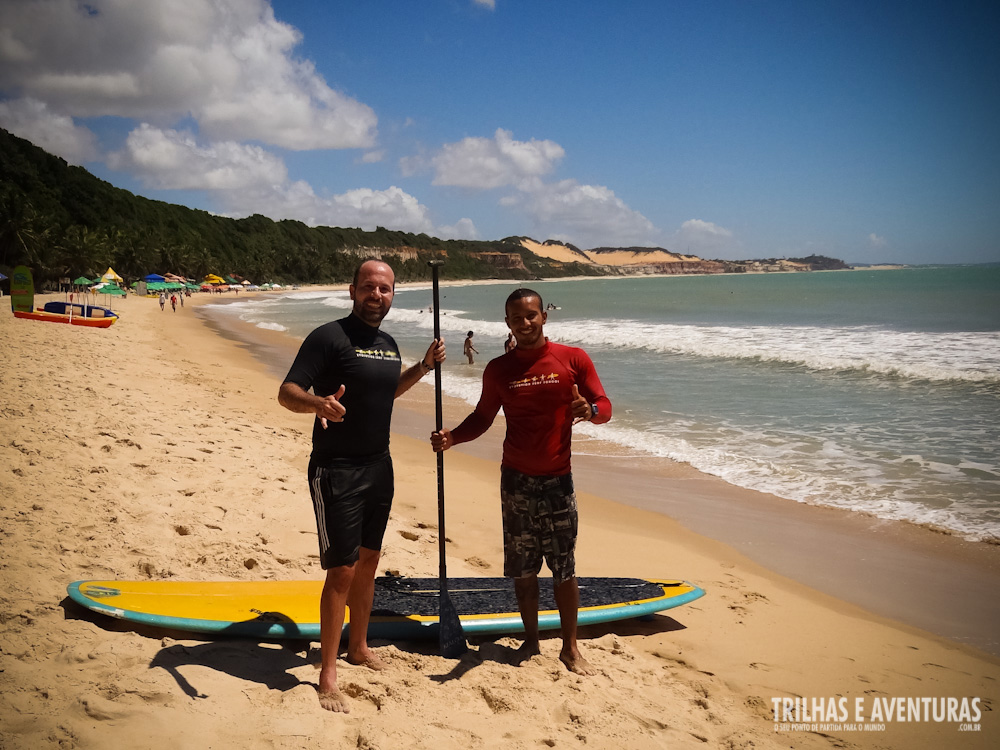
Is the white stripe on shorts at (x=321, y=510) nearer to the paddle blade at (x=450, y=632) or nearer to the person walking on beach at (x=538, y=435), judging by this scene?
the person walking on beach at (x=538, y=435)

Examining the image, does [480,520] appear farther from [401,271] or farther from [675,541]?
[401,271]

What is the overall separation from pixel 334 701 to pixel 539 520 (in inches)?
49.5

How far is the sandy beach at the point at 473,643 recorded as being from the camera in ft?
8.95

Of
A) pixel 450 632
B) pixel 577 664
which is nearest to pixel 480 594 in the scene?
pixel 450 632

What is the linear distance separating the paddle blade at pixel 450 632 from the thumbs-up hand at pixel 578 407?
1.27 m

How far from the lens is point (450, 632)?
347 cm

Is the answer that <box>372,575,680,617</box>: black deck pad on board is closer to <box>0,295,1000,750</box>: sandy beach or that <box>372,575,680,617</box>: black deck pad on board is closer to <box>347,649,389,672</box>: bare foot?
<box>0,295,1000,750</box>: sandy beach

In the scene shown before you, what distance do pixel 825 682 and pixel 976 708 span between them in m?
0.73

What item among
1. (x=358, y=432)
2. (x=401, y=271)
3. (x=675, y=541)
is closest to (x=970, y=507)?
(x=675, y=541)

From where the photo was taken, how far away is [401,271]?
139 meters

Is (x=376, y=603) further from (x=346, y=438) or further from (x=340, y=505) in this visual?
(x=346, y=438)

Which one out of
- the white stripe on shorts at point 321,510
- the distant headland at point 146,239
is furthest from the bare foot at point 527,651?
the distant headland at point 146,239

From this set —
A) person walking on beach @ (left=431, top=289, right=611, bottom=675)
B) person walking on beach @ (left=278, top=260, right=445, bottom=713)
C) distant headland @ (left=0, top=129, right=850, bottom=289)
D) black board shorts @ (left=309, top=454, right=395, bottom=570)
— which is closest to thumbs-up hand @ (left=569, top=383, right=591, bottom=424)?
person walking on beach @ (left=431, top=289, right=611, bottom=675)

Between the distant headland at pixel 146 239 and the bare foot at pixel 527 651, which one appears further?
the distant headland at pixel 146 239
